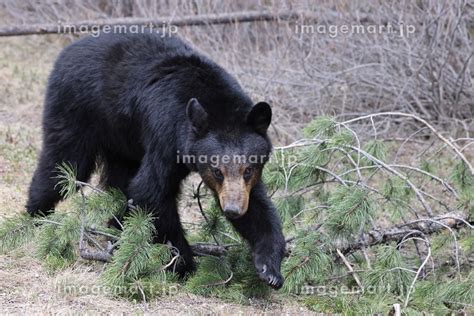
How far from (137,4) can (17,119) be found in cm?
241

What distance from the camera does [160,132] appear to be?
5.82 meters

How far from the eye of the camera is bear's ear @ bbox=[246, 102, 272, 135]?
5410mm

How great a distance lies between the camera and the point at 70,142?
647cm

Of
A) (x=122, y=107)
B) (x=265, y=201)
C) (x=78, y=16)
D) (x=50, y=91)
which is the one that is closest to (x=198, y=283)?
(x=265, y=201)

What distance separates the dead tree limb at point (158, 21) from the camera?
10797mm

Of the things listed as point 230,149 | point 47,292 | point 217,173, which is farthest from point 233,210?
point 47,292

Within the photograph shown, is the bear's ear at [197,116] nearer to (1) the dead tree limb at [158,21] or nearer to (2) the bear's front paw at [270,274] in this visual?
(2) the bear's front paw at [270,274]

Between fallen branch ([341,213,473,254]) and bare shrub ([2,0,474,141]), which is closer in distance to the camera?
fallen branch ([341,213,473,254])

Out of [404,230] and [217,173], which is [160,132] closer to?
[217,173]

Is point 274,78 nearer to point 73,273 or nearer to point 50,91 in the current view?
point 50,91

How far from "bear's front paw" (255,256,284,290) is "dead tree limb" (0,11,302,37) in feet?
17.1

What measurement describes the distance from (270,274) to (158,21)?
6284 mm

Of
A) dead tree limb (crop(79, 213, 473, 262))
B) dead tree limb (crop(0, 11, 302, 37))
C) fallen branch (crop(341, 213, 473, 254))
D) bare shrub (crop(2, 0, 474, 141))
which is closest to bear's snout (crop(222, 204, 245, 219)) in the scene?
dead tree limb (crop(79, 213, 473, 262))

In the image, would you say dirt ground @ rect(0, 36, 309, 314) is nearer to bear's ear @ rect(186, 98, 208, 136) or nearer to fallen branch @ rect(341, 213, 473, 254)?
fallen branch @ rect(341, 213, 473, 254)
